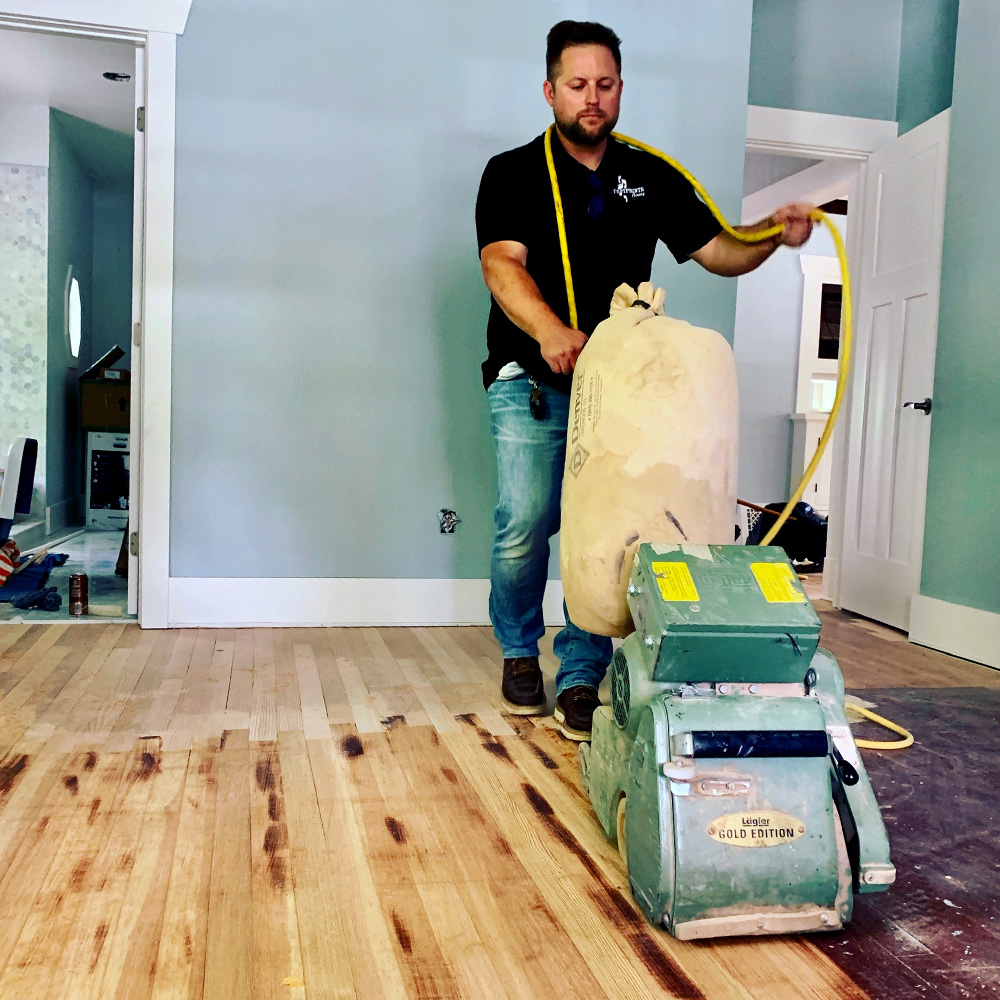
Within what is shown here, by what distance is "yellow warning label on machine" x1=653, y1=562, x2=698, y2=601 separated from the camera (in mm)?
1122

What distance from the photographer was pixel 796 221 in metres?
1.45

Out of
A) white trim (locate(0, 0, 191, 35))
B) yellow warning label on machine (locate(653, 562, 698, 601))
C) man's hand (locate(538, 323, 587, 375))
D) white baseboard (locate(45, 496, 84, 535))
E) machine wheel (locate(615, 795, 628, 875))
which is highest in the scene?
white trim (locate(0, 0, 191, 35))

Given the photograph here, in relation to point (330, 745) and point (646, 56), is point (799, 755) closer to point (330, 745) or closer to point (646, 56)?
point (330, 745)

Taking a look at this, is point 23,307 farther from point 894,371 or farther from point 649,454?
point 649,454

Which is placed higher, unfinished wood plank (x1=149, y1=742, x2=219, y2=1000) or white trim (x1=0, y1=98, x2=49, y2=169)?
white trim (x1=0, y1=98, x2=49, y2=169)

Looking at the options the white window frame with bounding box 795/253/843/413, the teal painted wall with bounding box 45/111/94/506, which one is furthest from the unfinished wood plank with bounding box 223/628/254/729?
the white window frame with bounding box 795/253/843/413

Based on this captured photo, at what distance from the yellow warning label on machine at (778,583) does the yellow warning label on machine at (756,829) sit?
0.25 m

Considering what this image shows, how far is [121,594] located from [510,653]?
5.88 ft

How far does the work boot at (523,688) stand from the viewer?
1.94 meters

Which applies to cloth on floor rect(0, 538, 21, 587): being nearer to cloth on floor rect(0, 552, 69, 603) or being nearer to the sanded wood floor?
cloth on floor rect(0, 552, 69, 603)

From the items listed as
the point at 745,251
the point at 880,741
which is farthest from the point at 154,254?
the point at 880,741

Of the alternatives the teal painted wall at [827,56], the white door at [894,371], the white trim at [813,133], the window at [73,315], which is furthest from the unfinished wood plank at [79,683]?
the window at [73,315]

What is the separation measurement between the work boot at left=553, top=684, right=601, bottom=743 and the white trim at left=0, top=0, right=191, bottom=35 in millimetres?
2143

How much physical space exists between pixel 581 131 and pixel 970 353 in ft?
5.62
